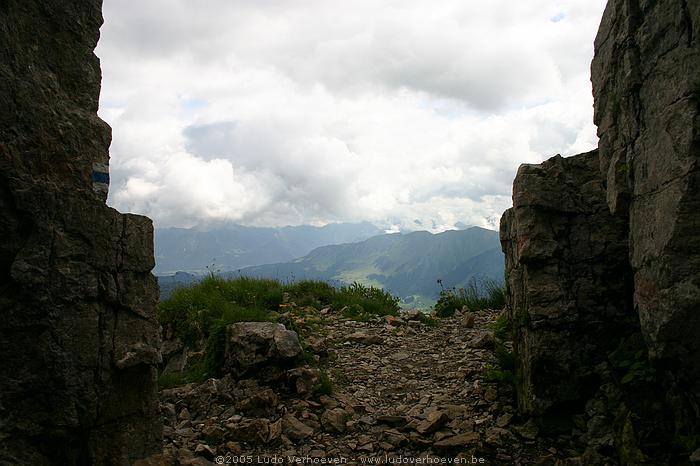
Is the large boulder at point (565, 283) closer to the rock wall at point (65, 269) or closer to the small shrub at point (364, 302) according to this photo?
the rock wall at point (65, 269)

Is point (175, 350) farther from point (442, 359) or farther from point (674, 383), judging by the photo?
point (674, 383)

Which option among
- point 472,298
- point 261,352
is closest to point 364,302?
point 472,298

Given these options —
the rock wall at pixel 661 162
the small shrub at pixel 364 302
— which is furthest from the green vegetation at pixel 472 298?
the rock wall at pixel 661 162

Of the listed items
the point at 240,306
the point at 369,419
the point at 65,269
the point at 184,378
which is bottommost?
the point at 369,419

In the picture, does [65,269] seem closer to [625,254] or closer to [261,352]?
[261,352]

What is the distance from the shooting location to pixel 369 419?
24.1 ft

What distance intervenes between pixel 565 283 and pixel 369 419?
3762 mm

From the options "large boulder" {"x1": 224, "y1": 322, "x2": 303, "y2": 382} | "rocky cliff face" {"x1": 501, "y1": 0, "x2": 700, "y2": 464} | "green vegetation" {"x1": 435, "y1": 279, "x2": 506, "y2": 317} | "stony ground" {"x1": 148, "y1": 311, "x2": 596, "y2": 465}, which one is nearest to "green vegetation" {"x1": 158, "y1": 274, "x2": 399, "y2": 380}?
"large boulder" {"x1": 224, "y1": 322, "x2": 303, "y2": 382}

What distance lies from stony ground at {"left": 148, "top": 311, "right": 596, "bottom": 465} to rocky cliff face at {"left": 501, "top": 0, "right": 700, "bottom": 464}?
678 mm

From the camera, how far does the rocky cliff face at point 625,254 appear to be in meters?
4.84

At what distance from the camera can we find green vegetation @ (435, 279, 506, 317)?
15391 mm

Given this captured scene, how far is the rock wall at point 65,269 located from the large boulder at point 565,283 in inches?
208

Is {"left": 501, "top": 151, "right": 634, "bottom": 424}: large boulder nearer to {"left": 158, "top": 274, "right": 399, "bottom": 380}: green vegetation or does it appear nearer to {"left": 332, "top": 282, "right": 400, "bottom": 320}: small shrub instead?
{"left": 158, "top": 274, "right": 399, "bottom": 380}: green vegetation

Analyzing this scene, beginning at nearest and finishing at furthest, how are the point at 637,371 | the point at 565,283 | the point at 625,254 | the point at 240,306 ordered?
the point at 637,371, the point at 625,254, the point at 565,283, the point at 240,306
